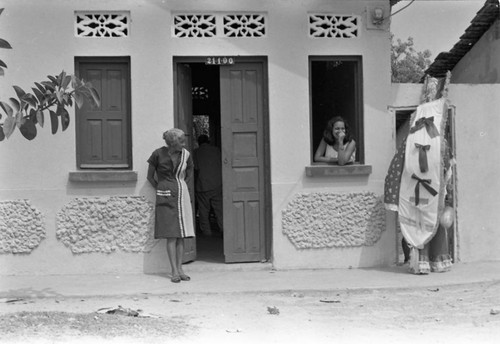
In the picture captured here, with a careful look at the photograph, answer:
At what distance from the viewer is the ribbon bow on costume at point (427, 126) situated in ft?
27.5

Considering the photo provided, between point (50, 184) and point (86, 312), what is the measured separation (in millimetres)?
2411

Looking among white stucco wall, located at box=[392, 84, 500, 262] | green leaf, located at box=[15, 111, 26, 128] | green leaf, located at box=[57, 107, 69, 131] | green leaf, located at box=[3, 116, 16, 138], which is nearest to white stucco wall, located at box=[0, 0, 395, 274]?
white stucco wall, located at box=[392, 84, 500, 262]

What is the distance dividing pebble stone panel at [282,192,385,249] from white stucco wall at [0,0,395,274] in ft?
0.30

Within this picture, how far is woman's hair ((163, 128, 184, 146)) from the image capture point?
7.91 meters

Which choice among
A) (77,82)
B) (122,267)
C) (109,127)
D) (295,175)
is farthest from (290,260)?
(77,82)

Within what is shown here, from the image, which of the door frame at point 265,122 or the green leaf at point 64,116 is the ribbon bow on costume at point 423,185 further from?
the green leaf at point 64,116

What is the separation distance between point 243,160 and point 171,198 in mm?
1219

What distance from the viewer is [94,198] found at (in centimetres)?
845

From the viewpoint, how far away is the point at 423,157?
326 inches

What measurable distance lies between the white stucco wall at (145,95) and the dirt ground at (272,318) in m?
1.30

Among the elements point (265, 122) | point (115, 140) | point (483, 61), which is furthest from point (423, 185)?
point (115, 140)

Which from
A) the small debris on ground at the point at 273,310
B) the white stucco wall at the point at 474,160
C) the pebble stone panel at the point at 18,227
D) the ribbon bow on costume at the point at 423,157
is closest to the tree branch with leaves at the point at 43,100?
the small debris on ground at the point at 273,310

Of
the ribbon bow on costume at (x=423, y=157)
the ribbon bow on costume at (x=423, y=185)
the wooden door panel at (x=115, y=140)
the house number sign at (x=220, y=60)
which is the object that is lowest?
the ribbon bow on costume at (x=423, y=185)

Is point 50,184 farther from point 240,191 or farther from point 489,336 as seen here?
point 489,336
